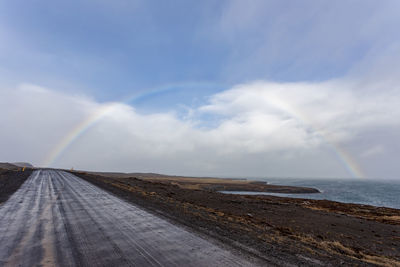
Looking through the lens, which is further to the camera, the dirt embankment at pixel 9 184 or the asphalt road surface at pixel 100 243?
the dirt embankment at pixel 9 184

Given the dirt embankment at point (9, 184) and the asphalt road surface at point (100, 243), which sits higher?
the asphalt road surface at point (100, 243)

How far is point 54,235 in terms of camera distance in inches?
267

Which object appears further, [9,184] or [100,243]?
[9,184]

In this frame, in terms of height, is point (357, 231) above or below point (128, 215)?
below

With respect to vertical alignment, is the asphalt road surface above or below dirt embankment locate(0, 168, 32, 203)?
above

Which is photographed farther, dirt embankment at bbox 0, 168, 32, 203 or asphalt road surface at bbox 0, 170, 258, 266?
dirt embankment at bbox 0, 168, 32, 203

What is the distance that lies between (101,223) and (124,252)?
378 cm

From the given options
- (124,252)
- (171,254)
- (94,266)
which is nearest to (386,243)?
(171,254)

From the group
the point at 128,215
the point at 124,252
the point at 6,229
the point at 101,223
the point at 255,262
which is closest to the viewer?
the point at 255,262

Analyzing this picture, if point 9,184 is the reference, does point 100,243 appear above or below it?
above

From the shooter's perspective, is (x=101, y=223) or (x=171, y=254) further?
(x=101, y=223)

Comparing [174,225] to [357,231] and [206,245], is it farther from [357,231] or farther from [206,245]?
[357,231]

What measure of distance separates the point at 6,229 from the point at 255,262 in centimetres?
893

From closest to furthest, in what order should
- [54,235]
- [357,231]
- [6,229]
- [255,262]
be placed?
[255,262] → [54,235] → [6,229] → [357,231]
